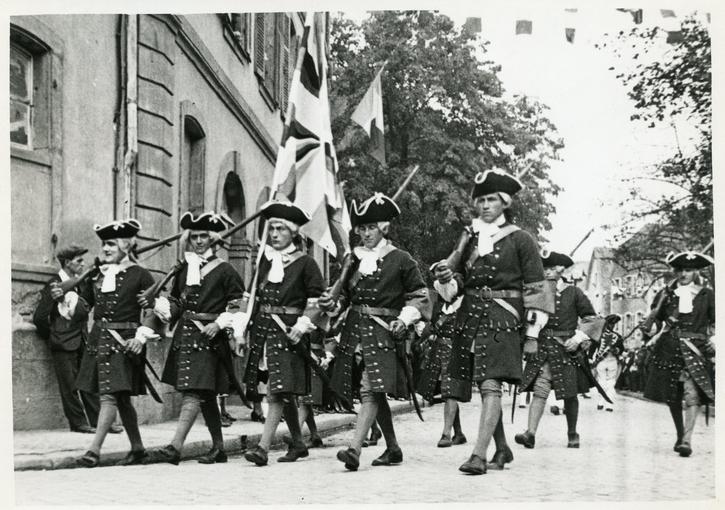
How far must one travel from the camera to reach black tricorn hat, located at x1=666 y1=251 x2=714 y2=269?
10328 mm

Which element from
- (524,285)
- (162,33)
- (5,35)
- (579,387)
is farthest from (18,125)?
(579,387)

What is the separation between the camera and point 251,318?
9.41 m

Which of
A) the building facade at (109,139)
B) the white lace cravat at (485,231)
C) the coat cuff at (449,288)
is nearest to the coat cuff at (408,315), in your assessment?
the coat cuff at (449,288)

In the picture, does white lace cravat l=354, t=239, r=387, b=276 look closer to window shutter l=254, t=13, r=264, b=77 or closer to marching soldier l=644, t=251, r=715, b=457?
marching soldier l=644, t=251, r=715, b=457

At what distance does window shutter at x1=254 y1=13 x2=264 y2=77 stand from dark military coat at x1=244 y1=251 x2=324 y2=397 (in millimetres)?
9225

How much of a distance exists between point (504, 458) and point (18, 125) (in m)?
5.45

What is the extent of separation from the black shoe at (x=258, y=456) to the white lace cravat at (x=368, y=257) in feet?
5.31

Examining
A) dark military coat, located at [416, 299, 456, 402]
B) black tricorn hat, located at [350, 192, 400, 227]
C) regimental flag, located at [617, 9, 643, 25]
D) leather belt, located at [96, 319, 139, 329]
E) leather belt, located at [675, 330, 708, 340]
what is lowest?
dark military coat, located at [416, 299, 456, 402]

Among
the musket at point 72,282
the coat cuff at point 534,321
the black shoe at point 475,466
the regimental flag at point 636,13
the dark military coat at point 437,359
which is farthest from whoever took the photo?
the dark military coat at point 437,359

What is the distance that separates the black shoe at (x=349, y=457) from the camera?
330 inches

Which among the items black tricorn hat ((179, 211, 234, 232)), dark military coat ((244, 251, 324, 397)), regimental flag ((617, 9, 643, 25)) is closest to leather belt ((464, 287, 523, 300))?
dark military coat ((244, 251, 324, 397))

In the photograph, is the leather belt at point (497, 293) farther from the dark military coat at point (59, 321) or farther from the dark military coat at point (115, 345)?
the dark military coat at point (59, 321)

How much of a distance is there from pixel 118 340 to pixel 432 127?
13810 millimetres

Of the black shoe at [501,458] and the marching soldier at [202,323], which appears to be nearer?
the black shoe at [501,458]
